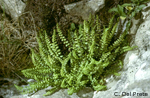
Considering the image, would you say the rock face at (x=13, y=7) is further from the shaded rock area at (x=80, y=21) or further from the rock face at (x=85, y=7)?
the rock face at (x=85, y=7)

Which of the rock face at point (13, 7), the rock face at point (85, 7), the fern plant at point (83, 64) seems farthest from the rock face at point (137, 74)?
the rock face at point (13, 7)

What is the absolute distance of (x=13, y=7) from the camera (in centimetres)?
307

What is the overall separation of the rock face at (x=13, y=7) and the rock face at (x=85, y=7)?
1.05m

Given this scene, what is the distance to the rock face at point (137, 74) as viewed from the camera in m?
1.59

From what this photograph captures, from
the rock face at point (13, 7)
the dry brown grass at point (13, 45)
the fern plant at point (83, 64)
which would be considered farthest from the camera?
the dry brown grass at point (13, 45)

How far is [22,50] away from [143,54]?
261 cm

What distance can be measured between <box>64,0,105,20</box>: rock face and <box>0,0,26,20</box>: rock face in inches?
41.3

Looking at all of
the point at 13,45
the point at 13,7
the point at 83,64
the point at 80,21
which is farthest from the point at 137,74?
the point at 13,7

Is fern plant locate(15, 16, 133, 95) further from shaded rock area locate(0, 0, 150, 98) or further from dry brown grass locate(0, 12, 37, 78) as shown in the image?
dry brown grass locate(0, 12, 37, 78)

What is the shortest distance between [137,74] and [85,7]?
66.7 inches

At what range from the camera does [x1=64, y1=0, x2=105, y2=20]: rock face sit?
108 inches

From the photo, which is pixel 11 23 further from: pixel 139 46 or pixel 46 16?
pixel 139 46

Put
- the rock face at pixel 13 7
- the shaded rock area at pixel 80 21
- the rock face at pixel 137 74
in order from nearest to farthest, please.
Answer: the rock face at pixel 137 74 < the shaded rock area at pixel 80 21 < the rock face at pixel 13 7

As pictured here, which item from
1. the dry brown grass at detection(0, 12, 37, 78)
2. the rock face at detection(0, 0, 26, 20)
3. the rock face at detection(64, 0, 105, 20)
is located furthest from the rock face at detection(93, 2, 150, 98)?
the rock face at detection(0, 0, 26, 20)
